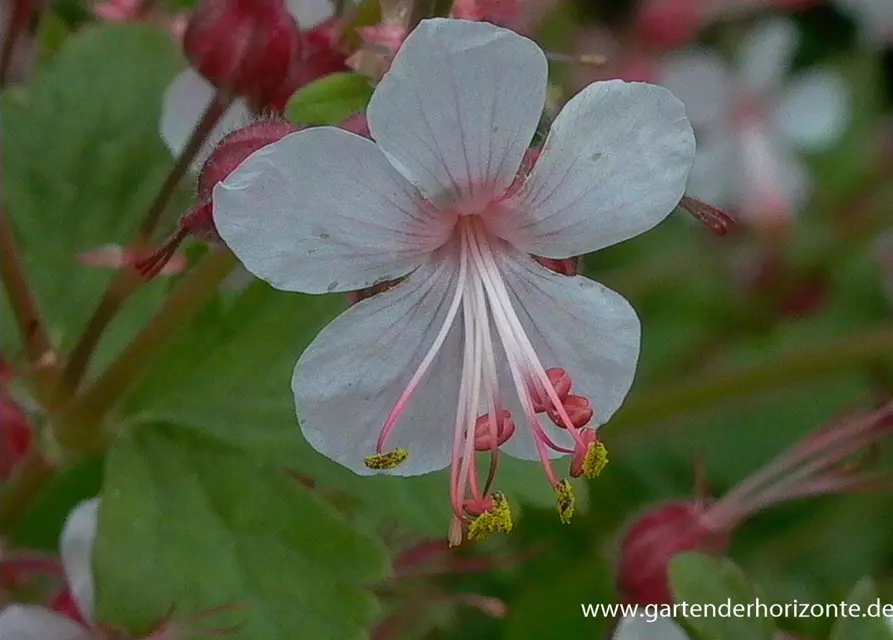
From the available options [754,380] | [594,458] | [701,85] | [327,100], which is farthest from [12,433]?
[701,85]

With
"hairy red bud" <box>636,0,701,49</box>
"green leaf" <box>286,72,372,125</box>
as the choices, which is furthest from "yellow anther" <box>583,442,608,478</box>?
"hairy red bud" <box>636,0,701,49</box>

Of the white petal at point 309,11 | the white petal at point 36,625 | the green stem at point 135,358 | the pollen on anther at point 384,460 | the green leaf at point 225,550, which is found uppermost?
the white petal at point 309,11

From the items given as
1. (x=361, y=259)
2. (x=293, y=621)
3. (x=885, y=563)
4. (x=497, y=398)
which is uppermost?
(x=361, y=259)

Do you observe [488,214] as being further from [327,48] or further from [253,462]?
[253,462]

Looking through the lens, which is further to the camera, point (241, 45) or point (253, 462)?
point (253, 462)

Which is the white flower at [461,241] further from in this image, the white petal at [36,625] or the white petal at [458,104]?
the white petal at [36,625]

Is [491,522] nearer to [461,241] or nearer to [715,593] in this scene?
[461,241]

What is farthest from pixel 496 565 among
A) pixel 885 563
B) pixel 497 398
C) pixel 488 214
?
pixel 885 563

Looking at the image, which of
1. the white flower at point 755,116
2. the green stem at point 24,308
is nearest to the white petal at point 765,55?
the white flower at point 755,116
